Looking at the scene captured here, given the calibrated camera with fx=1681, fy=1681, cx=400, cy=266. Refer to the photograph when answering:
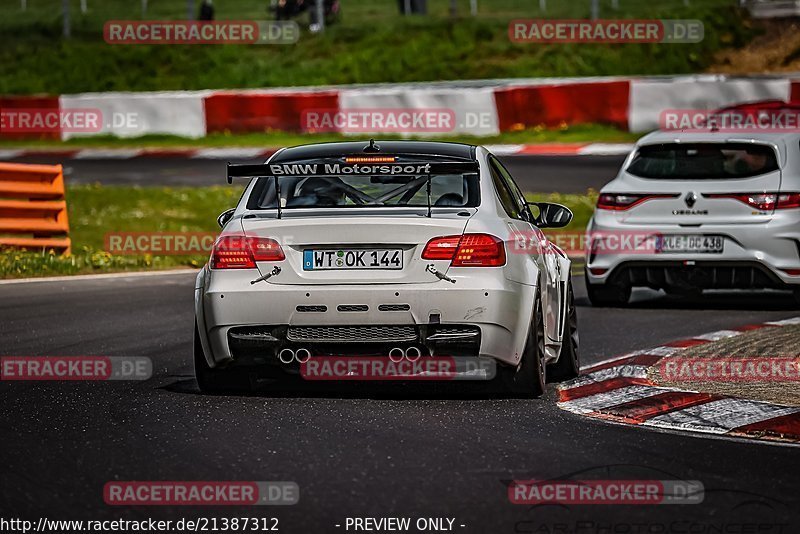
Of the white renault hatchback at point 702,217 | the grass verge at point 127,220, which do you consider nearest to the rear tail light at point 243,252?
the white renault hatchback at point 702,217

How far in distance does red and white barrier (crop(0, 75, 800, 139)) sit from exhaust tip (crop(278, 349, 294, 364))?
2142cm

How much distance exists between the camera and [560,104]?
100 feet

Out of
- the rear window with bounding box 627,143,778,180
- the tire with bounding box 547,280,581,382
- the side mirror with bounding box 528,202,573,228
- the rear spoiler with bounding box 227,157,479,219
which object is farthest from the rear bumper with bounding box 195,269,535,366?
the rear window with bounding box 627,143,778,180

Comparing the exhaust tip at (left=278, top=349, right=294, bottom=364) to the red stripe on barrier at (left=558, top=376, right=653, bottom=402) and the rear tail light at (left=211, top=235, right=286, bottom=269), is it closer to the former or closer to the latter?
the rear tail light at (left=211, top=235, right=286, bottom=269)

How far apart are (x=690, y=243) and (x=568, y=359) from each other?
409cm

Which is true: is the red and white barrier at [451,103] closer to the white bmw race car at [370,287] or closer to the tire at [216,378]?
the white bmw race car at [370,287]

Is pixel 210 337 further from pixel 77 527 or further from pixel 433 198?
pixel 77 527

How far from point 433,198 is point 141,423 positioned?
213 centimetres

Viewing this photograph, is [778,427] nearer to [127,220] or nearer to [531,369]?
[531,369]

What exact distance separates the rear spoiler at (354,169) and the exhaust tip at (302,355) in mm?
951

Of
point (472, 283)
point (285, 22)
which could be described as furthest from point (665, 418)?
point (285, 22)

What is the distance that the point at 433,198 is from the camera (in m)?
9.05

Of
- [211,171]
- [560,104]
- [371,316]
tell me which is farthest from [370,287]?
[560,104]

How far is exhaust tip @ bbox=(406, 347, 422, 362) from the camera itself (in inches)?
331
